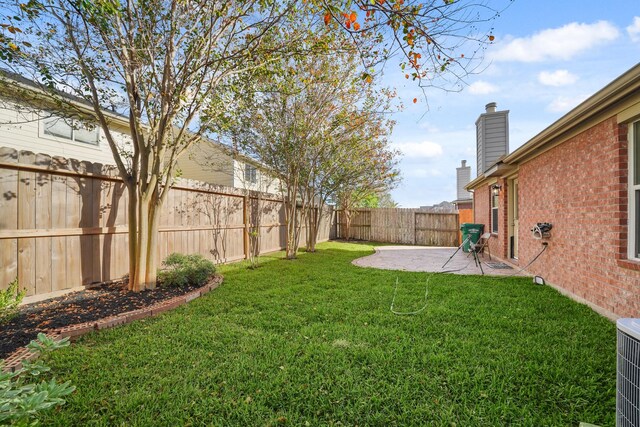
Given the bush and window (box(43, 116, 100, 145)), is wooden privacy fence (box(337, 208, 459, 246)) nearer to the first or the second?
window (box(43, 116, 100, 145))

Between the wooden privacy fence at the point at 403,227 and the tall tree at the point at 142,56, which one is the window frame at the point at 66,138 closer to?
the tall tree at the point at 142,56

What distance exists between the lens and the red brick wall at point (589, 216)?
3533mm

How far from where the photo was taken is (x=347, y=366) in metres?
2.60

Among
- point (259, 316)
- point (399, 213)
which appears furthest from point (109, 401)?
point (399, 213)

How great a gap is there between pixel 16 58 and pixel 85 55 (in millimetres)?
773

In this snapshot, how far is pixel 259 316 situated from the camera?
3.88m

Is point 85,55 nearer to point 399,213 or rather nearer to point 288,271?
point 288,271

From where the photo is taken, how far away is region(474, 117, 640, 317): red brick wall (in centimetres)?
353

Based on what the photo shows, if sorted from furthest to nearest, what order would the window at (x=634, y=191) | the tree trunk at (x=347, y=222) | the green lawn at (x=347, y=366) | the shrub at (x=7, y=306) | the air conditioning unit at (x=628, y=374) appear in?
the tree trunk at (x=347, y=222)
the window at (x=634, y=191)
the shrub at (x=7, y=306)
the green lawn at (x=347, y=366)
the air conditioning unit at (x=628, y=374)

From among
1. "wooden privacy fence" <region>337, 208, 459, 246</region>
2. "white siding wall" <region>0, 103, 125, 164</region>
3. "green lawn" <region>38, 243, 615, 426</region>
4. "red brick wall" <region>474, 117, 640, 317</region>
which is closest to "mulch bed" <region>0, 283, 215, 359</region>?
"green lawn" <region>38, 243, 615, 426</region>

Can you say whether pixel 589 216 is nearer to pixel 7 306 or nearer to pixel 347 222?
pixel 7 306

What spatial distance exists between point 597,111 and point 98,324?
633cm

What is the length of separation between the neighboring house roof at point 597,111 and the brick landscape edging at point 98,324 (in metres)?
5.79

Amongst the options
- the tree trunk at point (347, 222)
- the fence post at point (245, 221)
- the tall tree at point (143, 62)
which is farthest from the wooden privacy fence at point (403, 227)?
the tall tree at point (143, 62)
